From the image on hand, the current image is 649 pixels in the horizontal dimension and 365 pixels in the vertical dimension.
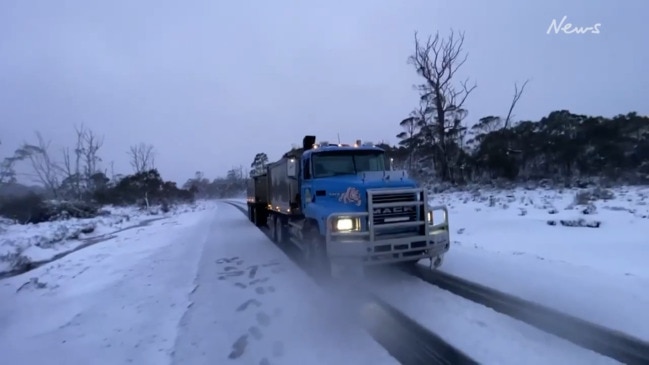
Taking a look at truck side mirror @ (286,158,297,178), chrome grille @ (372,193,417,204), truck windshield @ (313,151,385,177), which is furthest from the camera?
truck side mirror @ (286,158,297,178)

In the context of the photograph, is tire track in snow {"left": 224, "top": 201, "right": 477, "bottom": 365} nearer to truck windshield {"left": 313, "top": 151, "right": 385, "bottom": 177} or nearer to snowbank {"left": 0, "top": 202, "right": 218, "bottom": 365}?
snowbank {"left": 0, "top": 202, "right": 218, "bottom": 365}

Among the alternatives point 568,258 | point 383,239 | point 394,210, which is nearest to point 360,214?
point 383,239

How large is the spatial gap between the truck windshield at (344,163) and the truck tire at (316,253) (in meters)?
1.42

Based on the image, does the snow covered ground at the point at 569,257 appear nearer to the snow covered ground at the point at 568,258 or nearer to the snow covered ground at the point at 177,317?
the snow covered ground at the point at 568,258

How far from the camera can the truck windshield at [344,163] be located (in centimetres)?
941

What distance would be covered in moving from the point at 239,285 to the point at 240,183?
5017 inches

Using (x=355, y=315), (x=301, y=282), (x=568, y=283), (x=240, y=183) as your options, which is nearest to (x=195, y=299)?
(x=301, y=282)

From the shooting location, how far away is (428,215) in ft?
25.7

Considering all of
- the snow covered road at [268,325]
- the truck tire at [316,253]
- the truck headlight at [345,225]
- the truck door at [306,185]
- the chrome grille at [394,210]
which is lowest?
the snow covered road at [268,325]

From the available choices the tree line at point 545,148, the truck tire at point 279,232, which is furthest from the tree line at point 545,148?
the truck tire at point 279,232

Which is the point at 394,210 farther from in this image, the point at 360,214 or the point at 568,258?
the point at 568,258

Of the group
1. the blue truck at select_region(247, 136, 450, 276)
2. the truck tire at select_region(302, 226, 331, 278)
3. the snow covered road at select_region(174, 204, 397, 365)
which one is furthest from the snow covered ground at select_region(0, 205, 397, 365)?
the blue truck at select_region(247, 136, 450, 276)

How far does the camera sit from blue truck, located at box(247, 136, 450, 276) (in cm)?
726

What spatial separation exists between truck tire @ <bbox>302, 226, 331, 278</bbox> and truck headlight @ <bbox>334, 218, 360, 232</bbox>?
879 mm
